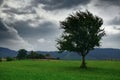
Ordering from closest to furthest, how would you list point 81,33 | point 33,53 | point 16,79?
point 16,79
point 81,33
point 33,53

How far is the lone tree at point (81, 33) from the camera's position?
85625mm

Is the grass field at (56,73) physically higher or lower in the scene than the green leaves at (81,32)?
lower

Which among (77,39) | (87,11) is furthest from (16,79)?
(87,11)

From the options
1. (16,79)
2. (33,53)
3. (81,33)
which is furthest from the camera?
(33,53)

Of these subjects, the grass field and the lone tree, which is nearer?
the grass field

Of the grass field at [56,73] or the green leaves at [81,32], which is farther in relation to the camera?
the green leaves at [81,32]

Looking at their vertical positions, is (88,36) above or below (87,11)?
below

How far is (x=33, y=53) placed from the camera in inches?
7835

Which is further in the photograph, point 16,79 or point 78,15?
point 78,15

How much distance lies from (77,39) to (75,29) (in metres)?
3.50

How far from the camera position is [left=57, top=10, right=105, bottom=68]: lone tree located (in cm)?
8562

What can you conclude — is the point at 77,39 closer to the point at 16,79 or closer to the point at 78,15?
the point at 78,15

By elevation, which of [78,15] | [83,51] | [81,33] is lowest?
[83,51]

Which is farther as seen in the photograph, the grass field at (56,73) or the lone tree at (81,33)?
the lone tree at (81,33)
